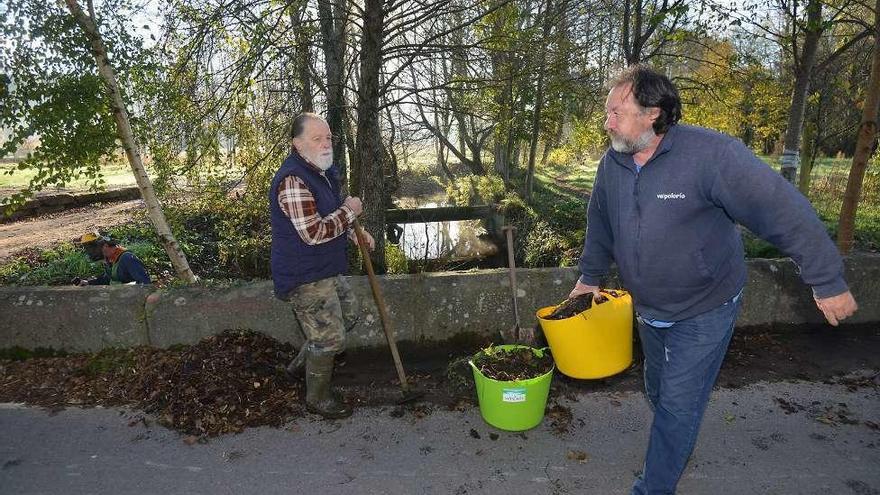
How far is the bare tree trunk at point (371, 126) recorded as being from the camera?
544cm

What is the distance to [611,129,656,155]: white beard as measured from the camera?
233 cm

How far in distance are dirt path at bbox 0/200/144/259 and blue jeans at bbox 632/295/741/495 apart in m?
7.91

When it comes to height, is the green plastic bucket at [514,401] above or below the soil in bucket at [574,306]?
below

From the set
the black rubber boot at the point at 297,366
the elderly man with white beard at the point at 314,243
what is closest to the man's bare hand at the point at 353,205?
the elderly man with white beard at the point at 314,243

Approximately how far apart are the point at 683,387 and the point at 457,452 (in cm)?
137

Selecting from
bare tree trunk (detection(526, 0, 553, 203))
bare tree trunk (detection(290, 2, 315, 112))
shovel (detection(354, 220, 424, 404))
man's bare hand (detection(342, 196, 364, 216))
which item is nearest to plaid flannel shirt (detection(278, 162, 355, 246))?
man's bare hand (detection(342, 196, 364, 216))

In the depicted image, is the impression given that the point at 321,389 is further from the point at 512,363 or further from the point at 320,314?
the point at 512,363

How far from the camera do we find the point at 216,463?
10.0 feet

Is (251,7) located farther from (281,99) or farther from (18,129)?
(18,129)

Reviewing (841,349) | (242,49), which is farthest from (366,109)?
(841,349)

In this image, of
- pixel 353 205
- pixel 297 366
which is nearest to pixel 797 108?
pixel 353 205

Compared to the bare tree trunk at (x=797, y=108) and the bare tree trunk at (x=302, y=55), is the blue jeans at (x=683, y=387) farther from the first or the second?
the bare tree trunk at (x=797, y=108)

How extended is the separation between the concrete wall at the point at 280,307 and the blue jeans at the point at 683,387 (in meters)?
2.03

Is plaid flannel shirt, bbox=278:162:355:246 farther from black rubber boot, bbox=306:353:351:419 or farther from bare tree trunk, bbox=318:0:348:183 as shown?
bare tree trunk, bbox=318:0:348:183
